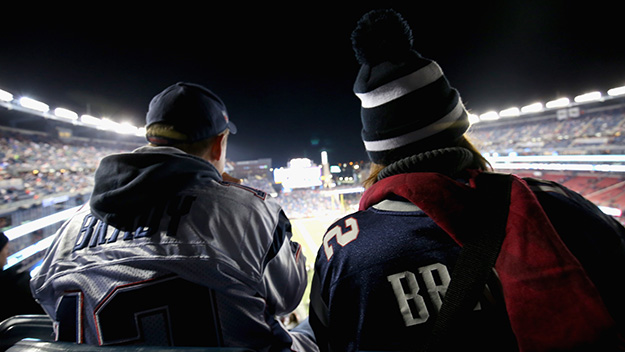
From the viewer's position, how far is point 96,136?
68.7ft

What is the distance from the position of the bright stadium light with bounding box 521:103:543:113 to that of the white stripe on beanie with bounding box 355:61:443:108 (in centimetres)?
3010

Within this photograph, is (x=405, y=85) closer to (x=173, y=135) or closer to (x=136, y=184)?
(x=136, y=184)

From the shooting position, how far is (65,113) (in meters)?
15.7

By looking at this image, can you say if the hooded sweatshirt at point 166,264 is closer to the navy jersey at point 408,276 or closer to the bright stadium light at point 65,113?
the navy jersey at point 408,276

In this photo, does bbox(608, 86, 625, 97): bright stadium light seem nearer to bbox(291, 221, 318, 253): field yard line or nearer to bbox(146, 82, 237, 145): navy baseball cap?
bbox(291, 221, 318, 253): field yard line

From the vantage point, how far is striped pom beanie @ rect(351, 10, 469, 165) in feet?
2.98

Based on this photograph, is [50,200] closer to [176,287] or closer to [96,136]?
[96,136]

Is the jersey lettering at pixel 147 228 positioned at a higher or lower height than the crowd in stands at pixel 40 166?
lower

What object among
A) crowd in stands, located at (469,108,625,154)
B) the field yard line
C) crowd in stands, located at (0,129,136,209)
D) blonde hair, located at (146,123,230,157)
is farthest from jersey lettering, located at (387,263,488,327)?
crowd in stands, located at (469,108,625,154)

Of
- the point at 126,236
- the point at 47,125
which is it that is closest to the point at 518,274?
the point at 126,236

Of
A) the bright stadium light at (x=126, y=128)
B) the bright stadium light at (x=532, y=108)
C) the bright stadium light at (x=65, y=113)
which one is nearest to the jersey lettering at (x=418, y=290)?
the bright stadium light at (x=65, y=113)

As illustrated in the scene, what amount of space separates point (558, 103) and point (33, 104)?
37.0 m

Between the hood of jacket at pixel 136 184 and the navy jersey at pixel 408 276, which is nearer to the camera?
the navy jersey at pixel 408 276

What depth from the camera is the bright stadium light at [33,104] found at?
13.0m
